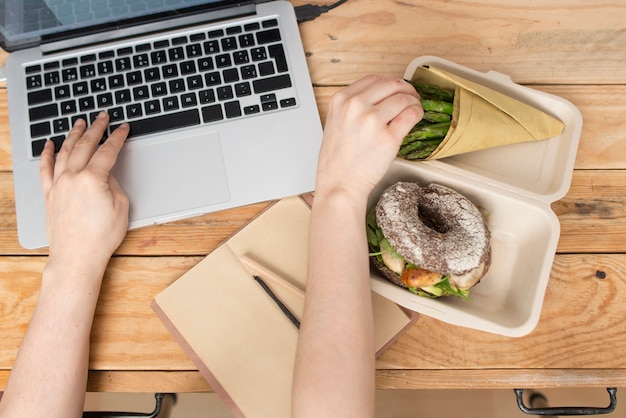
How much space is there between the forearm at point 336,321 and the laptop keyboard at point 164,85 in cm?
23

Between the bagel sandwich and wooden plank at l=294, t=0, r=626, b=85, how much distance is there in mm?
259

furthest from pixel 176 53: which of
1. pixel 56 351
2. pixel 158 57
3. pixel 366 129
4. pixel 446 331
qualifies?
pixel 446 331

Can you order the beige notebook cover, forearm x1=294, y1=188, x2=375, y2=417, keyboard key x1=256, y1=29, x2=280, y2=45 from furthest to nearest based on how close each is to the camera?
1. keyboard key x1=256, y1=29, x2=280, y2=45
2. the beige notebook cover
3. forearm x1=294, y1=188, x2=375, y2=417

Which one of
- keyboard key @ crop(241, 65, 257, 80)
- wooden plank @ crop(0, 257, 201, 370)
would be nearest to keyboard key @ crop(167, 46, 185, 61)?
keyboard key @ crop(241, 65, 257, 80)

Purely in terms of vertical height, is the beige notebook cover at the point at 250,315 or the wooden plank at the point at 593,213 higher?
the wooden plank at the point at 593,213

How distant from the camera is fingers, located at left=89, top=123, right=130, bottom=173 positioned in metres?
0.73

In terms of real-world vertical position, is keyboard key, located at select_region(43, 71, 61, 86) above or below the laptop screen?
below

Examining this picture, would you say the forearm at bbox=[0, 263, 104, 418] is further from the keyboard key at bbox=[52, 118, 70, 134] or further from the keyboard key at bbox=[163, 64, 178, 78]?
the keyboard key at bbox=[163, 64, 178, 78]

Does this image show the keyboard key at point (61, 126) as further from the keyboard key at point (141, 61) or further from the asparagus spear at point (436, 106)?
the asparagus spear at point (436, 106)

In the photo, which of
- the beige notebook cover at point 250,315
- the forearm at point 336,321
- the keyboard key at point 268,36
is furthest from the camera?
the keyboard key at point 268,36

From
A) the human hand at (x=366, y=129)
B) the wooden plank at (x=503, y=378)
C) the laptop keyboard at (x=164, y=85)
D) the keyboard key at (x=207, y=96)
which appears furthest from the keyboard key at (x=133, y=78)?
the wooden plank at (x=503, y=378)

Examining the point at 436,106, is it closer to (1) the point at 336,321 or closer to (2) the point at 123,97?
(1) the point at 336,321

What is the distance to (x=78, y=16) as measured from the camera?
2.58 ft

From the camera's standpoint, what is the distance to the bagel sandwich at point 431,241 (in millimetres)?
650
